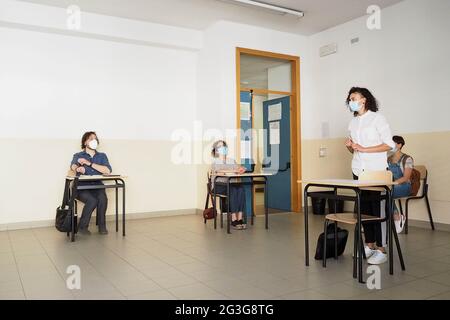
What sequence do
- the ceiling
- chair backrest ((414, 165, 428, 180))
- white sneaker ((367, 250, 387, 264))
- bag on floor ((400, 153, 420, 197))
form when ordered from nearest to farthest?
1. white sneaker ((367, 250, 387, 264))
2. bag on floor ((400, 153, 420, 197))
3. chair backrest ((414, 165, 428, 180))
4. the ceiling

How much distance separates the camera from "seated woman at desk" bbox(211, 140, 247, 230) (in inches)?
190

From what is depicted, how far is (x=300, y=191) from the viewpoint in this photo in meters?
6.44

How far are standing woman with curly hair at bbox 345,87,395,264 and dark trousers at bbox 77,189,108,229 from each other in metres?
2.98

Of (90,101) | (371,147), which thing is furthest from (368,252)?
(90,101)

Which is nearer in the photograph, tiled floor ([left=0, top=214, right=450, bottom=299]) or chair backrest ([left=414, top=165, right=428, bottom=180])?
tiled floor ([left=0, top=214, right=450, bottom=299])

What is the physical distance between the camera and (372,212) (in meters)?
3.06

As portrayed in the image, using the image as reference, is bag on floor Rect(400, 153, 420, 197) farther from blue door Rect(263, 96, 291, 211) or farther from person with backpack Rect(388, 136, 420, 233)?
blue door Rect(263, 96, 291, 211)

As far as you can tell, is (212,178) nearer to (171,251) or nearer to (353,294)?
(171,251)

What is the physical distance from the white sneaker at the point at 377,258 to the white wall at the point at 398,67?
227cm

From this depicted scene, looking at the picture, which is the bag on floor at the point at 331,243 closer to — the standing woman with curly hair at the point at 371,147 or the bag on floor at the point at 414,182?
the standing woman with curly hair at the point at 371,147

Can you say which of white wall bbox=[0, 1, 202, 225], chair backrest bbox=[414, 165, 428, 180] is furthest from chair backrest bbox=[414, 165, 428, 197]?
white wall bbox=[0, 1, 202, 225]

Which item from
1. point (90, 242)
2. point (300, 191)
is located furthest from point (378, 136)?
point (300, 191)

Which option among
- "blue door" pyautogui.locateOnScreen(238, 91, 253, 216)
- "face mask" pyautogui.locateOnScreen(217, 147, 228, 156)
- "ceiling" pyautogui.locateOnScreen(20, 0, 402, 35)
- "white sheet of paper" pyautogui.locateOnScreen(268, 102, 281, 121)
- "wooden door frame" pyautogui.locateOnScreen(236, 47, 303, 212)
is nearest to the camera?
"ceiling" pyautogui.locateOnScreen(20, 0, 402, 35)
